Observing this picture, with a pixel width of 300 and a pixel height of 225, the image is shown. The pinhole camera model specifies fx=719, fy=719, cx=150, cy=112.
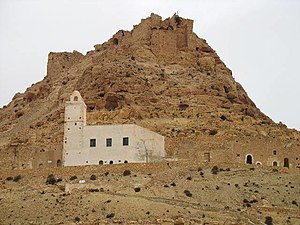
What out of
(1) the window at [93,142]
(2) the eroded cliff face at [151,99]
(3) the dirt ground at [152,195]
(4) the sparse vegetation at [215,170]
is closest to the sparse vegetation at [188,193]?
(3) the dirt ground at [152,195]

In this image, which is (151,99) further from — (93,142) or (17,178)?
(17,178)

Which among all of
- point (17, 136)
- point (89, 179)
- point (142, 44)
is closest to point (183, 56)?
point (142, 44)

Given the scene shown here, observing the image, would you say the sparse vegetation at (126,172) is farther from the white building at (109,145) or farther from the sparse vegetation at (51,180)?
the sparse vegetation at (51,180)

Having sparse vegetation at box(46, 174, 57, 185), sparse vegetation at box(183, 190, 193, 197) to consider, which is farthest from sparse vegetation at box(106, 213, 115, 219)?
sparse vegetation at box(46, 174, 57, 185)

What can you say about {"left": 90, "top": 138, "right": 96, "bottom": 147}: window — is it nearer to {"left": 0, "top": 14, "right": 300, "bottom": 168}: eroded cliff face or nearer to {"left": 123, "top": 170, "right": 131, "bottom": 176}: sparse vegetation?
{"left": 0, "top": 14, "right": 300, "bottom": 168}: eroded cliff face

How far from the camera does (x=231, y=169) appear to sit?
203 feet

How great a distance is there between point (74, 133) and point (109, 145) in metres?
3.62

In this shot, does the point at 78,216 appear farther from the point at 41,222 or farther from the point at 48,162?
the point at 48,162

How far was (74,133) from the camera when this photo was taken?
66375 mm

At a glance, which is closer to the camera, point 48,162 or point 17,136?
point 48,162

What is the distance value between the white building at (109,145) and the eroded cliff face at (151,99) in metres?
2.45

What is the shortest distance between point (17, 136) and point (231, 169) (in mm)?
26116

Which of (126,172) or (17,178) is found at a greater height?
(126,172)

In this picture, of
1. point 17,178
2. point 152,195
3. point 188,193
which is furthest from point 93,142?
point 188,193
